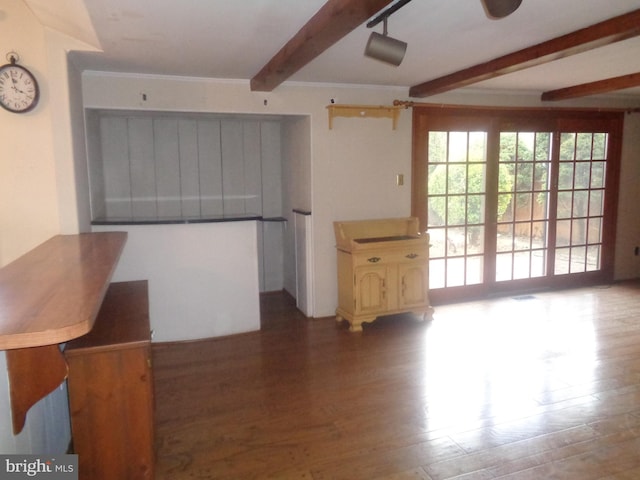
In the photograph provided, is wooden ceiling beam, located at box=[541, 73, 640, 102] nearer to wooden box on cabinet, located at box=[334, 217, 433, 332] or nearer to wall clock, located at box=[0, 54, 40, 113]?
wooden box on cabinet, located at box=[334, 217, 433, 332]

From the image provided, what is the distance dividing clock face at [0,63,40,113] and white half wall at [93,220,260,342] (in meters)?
1.05

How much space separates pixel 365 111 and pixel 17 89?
2682mm

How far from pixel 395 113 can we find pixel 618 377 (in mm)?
2747

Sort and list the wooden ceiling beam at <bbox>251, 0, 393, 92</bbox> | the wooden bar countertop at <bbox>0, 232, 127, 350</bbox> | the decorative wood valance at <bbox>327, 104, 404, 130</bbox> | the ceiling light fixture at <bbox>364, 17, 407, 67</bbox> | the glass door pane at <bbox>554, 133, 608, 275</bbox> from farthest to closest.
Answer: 1. the glass door pane at <bbox>554, 133, 608, 275</bbox>
2. the decorative wood valance at <bbox>327, 104, 404, 130</bbox>
3. the ceiling light fixture at <bbox>364, 17, 407, 67</bbox>
4. the wooden ceiling beam at <bbox>251, 0, 393, 92</bbox>
5. the wooden bar countertop at <bbox>0, 232, 127, 350</bbox>

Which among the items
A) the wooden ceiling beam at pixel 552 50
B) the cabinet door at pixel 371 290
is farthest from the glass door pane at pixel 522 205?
the cabinet door at pixel 371 290

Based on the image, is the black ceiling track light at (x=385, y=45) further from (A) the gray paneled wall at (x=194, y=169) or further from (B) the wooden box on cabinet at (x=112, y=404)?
(A) the gray paneled wall at (x=194, y=169)

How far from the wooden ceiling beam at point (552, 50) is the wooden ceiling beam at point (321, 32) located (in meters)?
1.44

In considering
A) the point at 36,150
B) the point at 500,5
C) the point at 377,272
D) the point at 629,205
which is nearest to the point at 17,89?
the point at 36,150

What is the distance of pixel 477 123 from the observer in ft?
15.8

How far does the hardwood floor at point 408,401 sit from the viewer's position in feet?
7.36

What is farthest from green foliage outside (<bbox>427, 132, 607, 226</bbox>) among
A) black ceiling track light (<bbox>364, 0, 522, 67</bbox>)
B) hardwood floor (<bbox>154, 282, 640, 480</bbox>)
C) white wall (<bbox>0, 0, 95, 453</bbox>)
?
white wall (<bbox>0, 0, 95, 453</bbox>)

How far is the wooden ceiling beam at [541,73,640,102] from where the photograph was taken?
4.16 meters

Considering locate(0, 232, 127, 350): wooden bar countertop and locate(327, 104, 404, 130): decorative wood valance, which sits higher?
locate(327, 104, 404, 130): decorative wood valance

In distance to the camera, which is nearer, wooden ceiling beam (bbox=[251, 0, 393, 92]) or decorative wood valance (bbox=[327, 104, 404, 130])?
wooden ceiling beam (bbox=[251, 0, 393, 92])
